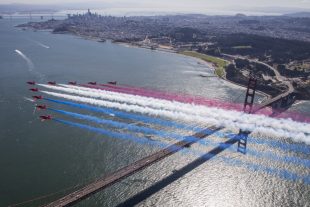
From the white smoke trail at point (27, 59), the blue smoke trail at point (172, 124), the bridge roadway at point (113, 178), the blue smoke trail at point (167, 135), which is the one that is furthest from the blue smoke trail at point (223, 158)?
the white smoke trail at point (27, 59)

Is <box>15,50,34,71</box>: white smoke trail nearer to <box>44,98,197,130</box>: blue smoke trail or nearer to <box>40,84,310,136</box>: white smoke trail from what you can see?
<box>40,84,310,136</box>: white smoke trail

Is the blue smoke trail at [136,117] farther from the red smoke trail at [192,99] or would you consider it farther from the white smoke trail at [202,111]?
the red smoke trail at [192,99]

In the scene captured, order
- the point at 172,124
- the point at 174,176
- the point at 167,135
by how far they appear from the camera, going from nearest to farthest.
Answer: the point at 174,176, the point at 167,135, the point at 172,124

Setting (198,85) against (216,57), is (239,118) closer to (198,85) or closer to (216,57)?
(198,85)

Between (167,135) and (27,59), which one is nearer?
(167,135)

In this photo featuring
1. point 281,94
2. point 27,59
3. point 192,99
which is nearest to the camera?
point 192,99

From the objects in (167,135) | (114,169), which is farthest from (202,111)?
(114,169)

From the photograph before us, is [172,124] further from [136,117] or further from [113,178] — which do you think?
[113,178]
